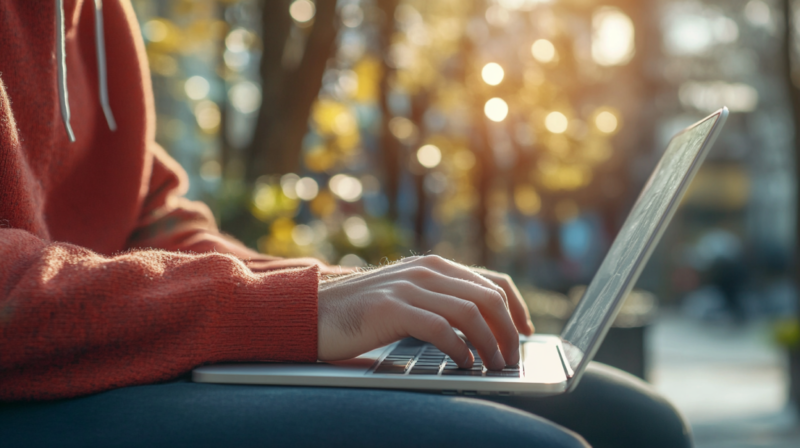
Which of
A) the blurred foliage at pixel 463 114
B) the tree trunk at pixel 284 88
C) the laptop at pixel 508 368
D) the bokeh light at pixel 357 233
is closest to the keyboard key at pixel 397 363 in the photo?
the laptop at pixel 508 368

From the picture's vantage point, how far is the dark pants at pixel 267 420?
81 centimetres

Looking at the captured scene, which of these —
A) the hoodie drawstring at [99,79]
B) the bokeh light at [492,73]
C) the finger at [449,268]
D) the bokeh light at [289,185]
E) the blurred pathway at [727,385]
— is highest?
the bokeh light at [492,73]

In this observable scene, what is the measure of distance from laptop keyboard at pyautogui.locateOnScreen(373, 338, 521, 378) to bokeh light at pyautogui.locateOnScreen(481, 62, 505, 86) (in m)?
10.6

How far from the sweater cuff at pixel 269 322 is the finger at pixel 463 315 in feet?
0.50

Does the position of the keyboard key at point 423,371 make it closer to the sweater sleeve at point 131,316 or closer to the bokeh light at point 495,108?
the sweater sleeve at point 131,316

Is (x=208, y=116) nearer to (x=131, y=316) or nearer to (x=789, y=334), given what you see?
(x=789, y=334)

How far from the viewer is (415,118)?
12773 millimetres

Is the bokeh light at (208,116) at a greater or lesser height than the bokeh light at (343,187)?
greater

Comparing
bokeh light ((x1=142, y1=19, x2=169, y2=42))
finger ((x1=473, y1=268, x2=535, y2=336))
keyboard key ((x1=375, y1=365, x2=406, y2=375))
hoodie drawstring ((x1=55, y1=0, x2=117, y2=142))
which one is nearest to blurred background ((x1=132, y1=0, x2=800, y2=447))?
bokeh light ((x1=142, y1=19, x2=169, y2=42))

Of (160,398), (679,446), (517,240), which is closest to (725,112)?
(679,446)

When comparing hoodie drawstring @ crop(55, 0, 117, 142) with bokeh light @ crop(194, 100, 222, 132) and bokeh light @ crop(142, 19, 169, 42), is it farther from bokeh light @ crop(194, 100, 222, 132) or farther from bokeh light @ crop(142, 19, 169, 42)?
bokeh light @ crop(194, 100, 222, 132)

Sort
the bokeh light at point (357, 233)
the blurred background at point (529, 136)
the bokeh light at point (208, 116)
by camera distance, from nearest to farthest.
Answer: the blurred background at point (529, 136) → the bokeh light at point (357, 233) → the bokeh light at point (208, 116)

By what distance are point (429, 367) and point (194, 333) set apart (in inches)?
13.6

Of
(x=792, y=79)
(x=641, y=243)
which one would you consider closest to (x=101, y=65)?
(x=641, y=243)
